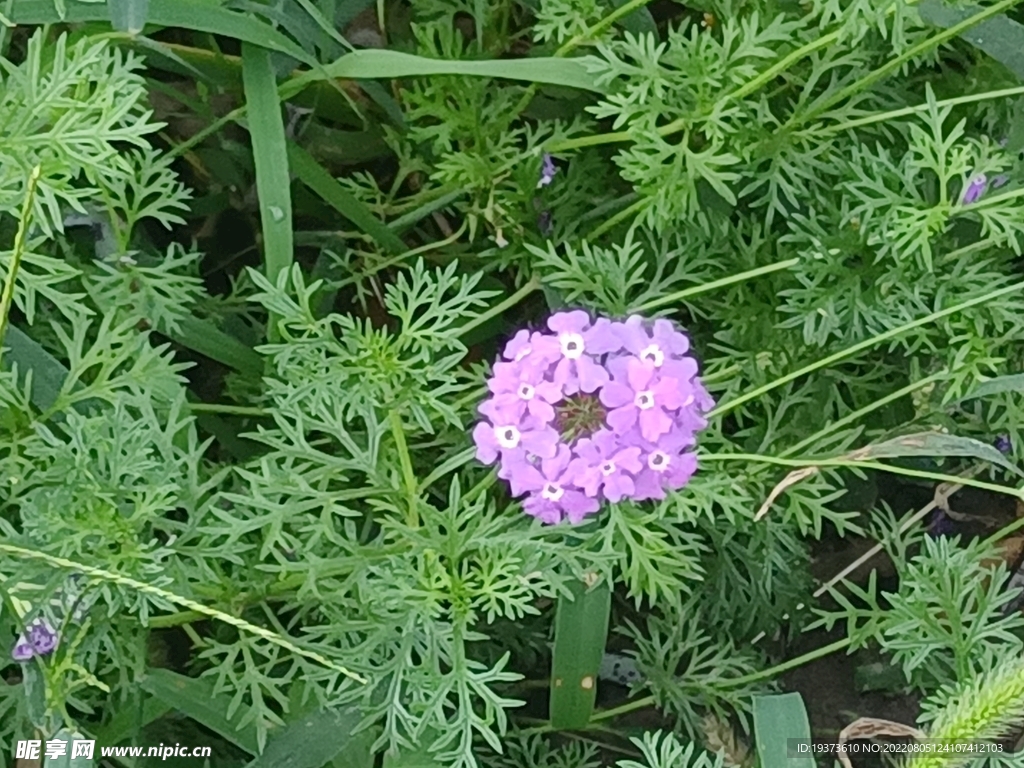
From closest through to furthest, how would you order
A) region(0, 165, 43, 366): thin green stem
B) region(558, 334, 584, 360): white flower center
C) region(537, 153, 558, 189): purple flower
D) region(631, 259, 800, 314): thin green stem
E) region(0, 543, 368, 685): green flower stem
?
region(0, 165, 43, 366): thin green stem < region(0, 543, 368, 685): green flower stem < region(558, 334, 584, 360): white flower center < region(631, 259, 800, 314): thin green stem < region(537, 153, 558, 189): purple flower

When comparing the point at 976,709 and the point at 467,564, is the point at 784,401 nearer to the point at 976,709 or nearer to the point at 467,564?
the point at 467,564

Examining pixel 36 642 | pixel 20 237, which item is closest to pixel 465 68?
pixel 20 237

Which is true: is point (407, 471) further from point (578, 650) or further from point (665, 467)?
point (578, 650)

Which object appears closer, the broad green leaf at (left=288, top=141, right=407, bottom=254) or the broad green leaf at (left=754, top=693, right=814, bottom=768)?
the broad green leaf at (left=754, top=693, right=814, bottom=768)

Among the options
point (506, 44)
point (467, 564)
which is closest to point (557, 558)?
point (467, 564)

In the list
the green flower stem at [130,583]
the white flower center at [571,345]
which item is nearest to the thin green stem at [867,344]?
the white flower center at [571,345]

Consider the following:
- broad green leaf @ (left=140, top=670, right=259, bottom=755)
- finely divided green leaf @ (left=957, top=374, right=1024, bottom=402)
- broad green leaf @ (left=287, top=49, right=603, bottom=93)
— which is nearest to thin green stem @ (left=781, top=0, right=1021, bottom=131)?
broad green leaf @ (left=287, top=49, right=603, bottom=93)

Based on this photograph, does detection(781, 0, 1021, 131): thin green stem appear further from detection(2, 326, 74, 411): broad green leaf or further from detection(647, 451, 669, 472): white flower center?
detection(2, 326, 74, 411): broad green leaf
